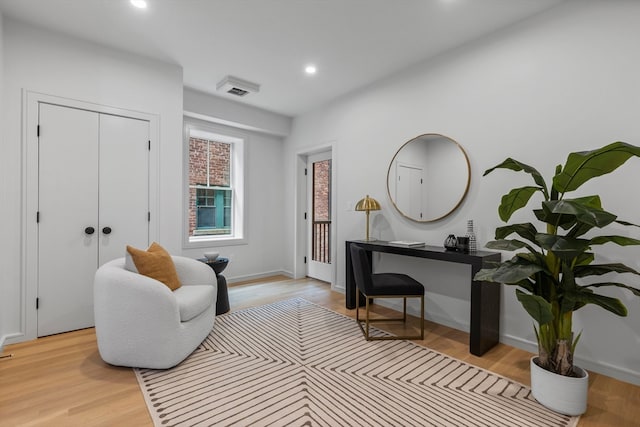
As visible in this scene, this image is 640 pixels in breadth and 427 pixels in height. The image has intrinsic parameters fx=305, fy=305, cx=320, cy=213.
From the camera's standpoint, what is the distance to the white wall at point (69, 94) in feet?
8.52

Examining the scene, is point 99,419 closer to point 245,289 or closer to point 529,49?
point 245,289

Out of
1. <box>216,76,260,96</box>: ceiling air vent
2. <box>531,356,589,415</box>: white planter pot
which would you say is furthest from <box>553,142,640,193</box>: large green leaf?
<box>216,76,260,96</box>: ceiling air vent

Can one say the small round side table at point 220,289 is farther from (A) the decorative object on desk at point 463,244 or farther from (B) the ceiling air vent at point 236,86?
(A) the decorative object on desk at point 463,244

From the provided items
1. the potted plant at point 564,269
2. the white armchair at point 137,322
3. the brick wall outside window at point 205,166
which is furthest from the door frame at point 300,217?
the potted plant at point 564,269

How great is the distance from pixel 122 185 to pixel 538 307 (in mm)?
3620

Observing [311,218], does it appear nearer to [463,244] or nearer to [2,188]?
[463,244]

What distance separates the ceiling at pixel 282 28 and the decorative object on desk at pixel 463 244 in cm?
186

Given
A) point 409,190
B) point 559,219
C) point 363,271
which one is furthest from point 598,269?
point 409,190

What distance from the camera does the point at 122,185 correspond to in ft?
10.2

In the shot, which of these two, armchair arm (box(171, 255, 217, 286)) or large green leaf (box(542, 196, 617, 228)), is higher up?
large green leaf (box(542, 196, 617, 228))

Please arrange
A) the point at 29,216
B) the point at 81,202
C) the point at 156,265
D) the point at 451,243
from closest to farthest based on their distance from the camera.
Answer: the point at 156,265 < the point at 29,216 < the point at 451,243 < the point at 81,202

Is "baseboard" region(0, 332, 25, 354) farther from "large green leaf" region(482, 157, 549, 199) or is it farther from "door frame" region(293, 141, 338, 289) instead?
"large green leaf" region(482, 157, 549, 199)

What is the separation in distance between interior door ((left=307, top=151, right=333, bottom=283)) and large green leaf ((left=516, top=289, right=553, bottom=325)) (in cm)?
322

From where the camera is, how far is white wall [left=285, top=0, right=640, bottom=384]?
2.11 metres
